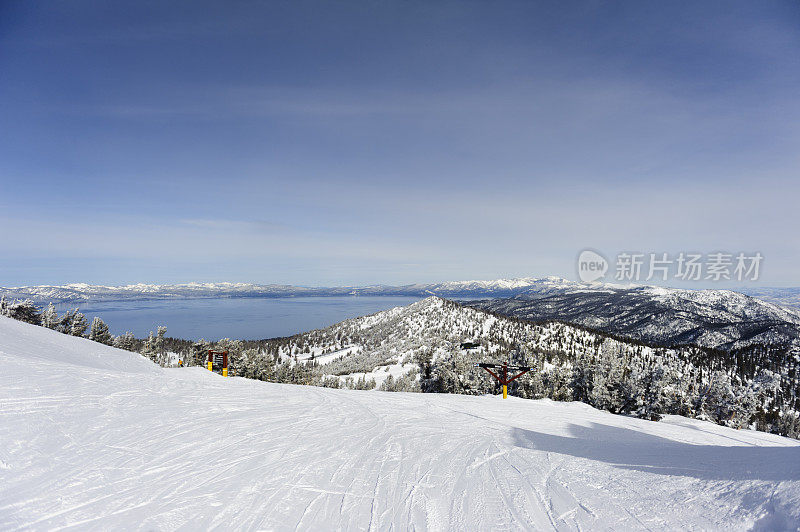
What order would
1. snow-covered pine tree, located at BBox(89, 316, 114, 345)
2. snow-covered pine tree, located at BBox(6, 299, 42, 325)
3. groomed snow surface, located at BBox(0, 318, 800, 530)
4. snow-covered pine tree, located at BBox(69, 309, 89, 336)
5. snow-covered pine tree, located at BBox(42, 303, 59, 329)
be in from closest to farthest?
groomed snow surface, located at BBox(0, 318, 800, 530), snow-covered pine tree, located at BBox(6, 299, 42, 325), snow-covered pine tree, located at BBox(42, 303, 59, 329), snow-covered pine tree, located at BBox(69, 309, 89, 336), snow-covered pine tree, located at BBox(89, 316, 114, 345)

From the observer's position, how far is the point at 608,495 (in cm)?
409

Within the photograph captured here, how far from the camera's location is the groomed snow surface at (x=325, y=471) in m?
3.53

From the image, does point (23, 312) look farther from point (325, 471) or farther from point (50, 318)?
point (325, 471)

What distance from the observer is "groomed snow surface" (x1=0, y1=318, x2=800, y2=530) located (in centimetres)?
353

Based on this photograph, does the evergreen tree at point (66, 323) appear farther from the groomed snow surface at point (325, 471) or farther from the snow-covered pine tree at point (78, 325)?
the groomed snow surface at point (325, 471)

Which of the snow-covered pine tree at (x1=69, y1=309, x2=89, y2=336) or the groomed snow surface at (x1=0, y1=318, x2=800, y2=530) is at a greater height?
the groomed snow surface at (x1=0, y1=318, x2=800, y2=530)

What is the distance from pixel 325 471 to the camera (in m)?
4.90

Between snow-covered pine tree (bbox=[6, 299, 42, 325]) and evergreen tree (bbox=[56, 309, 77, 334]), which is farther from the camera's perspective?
evergreen tree (bbox=[56, 309, 77, 334])

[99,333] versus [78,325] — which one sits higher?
[78,325]

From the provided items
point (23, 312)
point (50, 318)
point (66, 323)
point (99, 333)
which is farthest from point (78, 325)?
point (23, 312)

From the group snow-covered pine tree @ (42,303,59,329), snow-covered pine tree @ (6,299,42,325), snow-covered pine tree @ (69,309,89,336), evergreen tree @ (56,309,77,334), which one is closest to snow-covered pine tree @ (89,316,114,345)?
snow-covered pine tree @ (69,309,89,336)

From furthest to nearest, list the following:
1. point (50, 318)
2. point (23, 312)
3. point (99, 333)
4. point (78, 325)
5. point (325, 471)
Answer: point (99, 333), point (78, 325), point (50, 318), point (23, 312), point (325, 471)

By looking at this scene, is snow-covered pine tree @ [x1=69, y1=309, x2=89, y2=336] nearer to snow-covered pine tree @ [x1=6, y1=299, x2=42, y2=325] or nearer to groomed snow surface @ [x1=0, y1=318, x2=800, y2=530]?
snow-covered pine tree @ [x1=6, y1=299, x2=42, y2=325]

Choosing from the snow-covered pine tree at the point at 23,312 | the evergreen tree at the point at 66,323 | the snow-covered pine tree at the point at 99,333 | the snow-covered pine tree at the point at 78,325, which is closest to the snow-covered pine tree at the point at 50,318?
the evergreen tree at the point at 66,323
